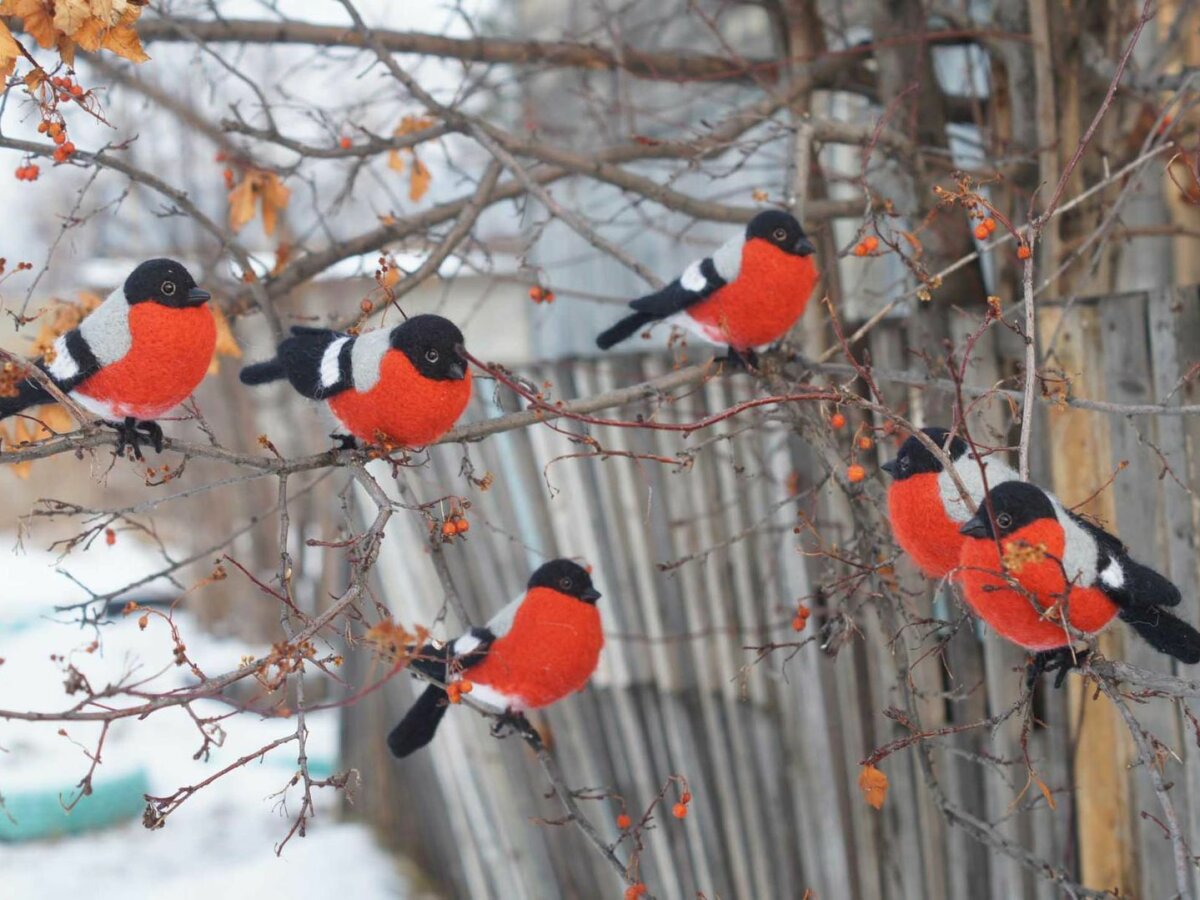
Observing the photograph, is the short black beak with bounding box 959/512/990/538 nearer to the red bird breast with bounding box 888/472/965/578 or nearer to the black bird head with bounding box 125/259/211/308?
the red bird breast with bounding box 888/472/965/578

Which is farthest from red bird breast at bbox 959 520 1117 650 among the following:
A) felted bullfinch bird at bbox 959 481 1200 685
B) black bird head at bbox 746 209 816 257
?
black bird head at bbox 746 209 816 257

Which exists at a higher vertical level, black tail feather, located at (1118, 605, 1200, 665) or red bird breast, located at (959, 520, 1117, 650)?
red bird breast, located at (959, 520, 1117, 650)

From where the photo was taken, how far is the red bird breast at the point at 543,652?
7.11 ft

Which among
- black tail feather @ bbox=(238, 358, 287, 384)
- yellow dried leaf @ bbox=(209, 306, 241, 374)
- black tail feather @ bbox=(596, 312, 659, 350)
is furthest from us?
yellow dried leaf @ bbox=(209, 306, 241, 374)

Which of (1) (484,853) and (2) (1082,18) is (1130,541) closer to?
(2) (1082,18)

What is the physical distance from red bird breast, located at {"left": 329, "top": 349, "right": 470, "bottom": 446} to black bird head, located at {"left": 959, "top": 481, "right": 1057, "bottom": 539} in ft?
2.49

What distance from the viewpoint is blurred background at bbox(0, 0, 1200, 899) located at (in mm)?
2199

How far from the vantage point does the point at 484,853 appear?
468 cm

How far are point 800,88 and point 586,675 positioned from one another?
71.1 inches

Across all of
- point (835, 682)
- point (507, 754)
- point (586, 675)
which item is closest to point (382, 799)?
point (507, 754)

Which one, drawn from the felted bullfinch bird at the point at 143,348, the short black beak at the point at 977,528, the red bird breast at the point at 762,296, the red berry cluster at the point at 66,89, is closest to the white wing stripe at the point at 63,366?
the felted bullfinch bird at the point at 143,348

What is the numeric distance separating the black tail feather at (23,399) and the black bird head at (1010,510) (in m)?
1.38

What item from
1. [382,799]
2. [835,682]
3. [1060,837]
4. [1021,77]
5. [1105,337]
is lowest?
[382,799]

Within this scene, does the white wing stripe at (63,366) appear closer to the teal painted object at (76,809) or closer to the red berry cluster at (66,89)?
the red berry cluster at (66,89)
